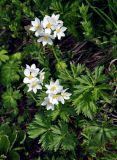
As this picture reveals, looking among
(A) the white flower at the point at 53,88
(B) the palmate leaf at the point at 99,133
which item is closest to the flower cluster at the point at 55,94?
(A) the white flower at the point at 53,88

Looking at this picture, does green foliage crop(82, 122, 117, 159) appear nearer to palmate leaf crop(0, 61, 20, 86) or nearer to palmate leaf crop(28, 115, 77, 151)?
palmate leaf crop(28, 115, 77, 151)

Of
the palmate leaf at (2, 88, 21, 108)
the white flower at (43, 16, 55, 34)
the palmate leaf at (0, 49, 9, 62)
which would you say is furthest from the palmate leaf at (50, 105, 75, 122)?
the palmate leaf at (0, 49, 9, 62)

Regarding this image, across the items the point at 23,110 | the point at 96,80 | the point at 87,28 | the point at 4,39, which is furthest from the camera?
the point at 4,39

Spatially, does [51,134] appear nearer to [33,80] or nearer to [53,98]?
[53,98]

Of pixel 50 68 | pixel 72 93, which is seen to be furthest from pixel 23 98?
pixel 72 93

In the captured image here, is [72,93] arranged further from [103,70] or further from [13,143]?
[13,143]

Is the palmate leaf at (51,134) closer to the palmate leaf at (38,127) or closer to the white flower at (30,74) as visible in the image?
the palmate leaf at (38,127)
